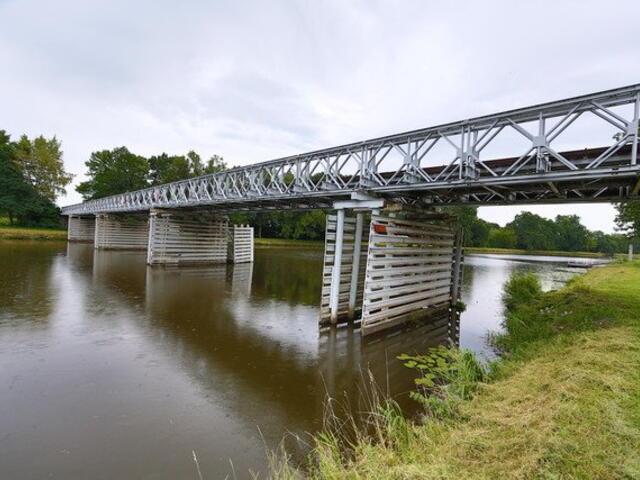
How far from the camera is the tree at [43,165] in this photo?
169 ft

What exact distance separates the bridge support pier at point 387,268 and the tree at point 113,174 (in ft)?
203

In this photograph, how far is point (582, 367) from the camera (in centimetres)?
518

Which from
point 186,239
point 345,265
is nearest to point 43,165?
point 186,239

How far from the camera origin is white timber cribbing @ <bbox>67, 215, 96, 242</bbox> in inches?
1796

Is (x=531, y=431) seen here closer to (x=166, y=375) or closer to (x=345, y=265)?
(x=166, y=375)

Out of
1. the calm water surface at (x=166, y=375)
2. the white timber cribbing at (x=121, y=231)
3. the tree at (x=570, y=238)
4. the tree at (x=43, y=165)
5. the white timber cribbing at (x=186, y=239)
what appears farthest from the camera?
the tree at (x=570, y=238)

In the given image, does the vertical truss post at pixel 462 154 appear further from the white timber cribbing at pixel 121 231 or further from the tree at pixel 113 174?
the tree at pixel 113 174

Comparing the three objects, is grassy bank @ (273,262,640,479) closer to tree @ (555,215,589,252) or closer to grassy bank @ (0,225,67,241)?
grassy bank @ (0,225,67,241)

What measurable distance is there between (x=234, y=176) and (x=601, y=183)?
16374 mm

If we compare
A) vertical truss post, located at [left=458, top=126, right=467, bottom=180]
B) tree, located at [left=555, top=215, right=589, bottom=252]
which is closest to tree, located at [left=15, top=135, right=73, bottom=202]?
vertical truss post, located at [left=458, top=126, right=467, bottom=180]

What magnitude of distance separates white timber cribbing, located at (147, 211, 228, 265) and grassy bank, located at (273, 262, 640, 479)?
23.4 m

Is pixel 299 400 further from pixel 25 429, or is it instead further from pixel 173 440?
pixel 25 429

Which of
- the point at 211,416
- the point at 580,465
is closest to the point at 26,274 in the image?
the point at 211,416

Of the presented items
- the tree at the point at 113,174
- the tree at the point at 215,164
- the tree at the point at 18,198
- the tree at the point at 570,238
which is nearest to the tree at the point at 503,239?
the tree at the point at 570,238
